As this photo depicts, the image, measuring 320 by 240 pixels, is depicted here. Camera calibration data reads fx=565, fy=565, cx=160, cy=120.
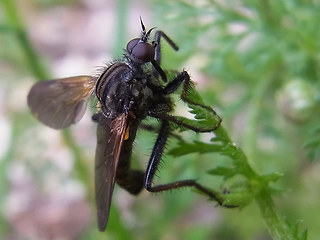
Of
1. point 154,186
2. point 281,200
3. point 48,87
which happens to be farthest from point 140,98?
point 281,200

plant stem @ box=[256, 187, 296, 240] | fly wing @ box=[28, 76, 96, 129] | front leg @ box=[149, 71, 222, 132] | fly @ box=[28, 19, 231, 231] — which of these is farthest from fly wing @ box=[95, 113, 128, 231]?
plant stem @ box=[256, 187, 296, 240]

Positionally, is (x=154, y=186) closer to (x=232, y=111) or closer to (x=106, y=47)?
(x=232, y=111)

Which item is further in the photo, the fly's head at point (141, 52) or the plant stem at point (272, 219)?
the fly's head at point (141, 52)

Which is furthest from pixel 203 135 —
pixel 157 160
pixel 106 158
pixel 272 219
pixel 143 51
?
pixel 272 219

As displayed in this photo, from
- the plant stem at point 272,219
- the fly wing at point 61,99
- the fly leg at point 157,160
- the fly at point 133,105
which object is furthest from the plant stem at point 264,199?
the fly wing at point 61,99

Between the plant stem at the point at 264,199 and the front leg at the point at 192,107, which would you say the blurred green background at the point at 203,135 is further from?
the front leg at the point at 192,107

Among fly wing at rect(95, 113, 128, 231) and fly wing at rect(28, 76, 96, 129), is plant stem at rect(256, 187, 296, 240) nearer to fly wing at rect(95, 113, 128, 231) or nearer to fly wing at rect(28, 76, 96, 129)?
fly wing at rect(95, 113, 128, 231)
